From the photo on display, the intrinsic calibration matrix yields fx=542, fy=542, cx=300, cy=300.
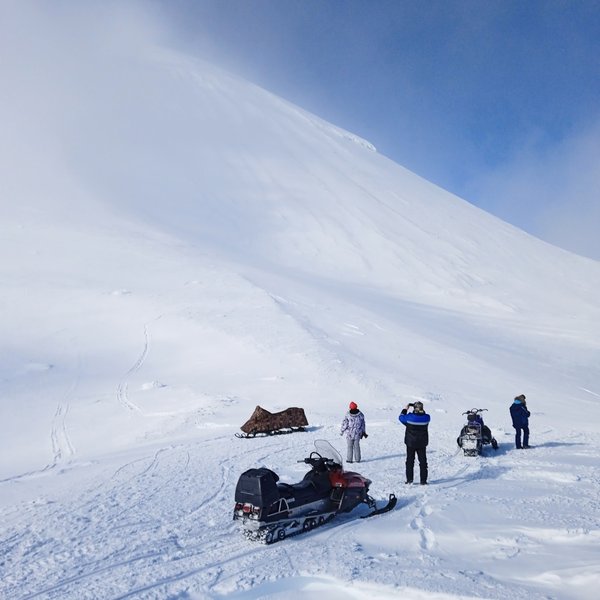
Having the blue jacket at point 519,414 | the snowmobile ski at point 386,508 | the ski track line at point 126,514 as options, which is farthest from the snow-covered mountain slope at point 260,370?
the blue jacket at point 519,414

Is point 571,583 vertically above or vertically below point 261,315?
below

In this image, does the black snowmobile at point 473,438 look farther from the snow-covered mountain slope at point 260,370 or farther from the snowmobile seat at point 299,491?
the snowmobile seat at point 299,491

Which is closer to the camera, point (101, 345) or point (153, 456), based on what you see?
point (153, 456)

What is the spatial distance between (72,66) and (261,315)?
120820 mm

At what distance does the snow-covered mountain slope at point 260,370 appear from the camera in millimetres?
6379

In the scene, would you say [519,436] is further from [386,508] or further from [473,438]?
[386,508]

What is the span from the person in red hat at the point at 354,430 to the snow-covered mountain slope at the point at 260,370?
1.36 ft

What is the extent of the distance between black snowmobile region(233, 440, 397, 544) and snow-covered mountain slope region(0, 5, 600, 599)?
26 centimetres

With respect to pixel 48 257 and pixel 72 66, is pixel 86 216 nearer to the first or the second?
pixel 48 257

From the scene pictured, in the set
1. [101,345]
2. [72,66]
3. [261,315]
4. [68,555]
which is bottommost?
[68,555]

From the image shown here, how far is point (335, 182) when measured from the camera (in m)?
80.3

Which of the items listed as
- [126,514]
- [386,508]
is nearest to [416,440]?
[386,508]

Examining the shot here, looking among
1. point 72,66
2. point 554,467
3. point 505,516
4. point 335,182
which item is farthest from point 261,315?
point 72,66

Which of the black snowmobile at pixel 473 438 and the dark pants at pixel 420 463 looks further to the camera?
the black snowmobile at pixel 473 438
